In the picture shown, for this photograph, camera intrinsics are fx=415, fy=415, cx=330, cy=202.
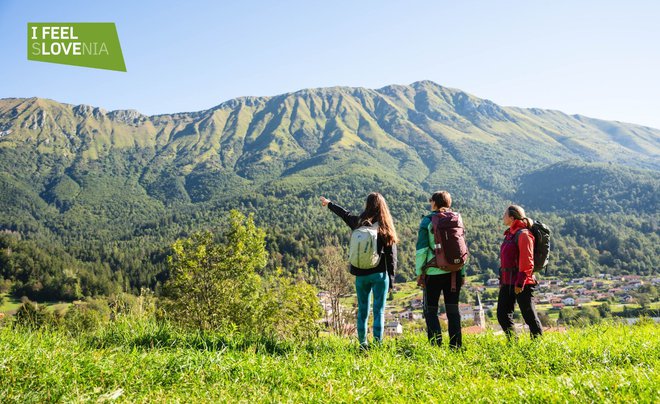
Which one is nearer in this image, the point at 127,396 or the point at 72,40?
the point at 127,396

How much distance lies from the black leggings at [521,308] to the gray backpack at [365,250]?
2.07 metres

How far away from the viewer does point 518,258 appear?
6.20 meters

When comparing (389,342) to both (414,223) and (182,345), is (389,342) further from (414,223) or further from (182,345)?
(414,223)

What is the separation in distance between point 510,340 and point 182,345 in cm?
425

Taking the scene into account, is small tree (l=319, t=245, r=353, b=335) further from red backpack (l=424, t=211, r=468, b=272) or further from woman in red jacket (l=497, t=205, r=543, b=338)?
red backpack (l=424, t=211, r=468, b=272)

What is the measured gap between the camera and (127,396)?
3.65 m

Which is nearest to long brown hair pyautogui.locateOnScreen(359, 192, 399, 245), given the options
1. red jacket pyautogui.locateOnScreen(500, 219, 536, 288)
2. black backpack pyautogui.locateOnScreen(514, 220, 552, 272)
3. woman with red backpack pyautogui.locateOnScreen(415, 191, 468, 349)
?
woman with red backpack pyautogui.locateOnScreen(415, 191, 468, 349)

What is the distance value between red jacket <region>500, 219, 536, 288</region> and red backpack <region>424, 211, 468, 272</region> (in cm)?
93

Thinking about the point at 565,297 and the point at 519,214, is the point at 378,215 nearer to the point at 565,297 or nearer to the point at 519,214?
the point at 519,214

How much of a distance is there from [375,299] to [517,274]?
2.16 metres

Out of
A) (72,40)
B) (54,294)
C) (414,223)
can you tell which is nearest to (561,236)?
(414,223)

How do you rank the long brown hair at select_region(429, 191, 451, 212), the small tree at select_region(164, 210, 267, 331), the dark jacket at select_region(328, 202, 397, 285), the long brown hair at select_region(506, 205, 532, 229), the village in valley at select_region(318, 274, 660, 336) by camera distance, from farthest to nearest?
the village in valley at select_region(318, 274, 660, 336), the small tree at select_region(164, 210, 267, 331), the long brown hair at select_region(506, 205, 532, 229), the long brown hair at select_region(429, 191, 451, 212), the dark jacket at select_region(328, 202, 397, 285)

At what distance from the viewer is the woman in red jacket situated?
600cm

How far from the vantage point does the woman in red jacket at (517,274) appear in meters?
6.00
